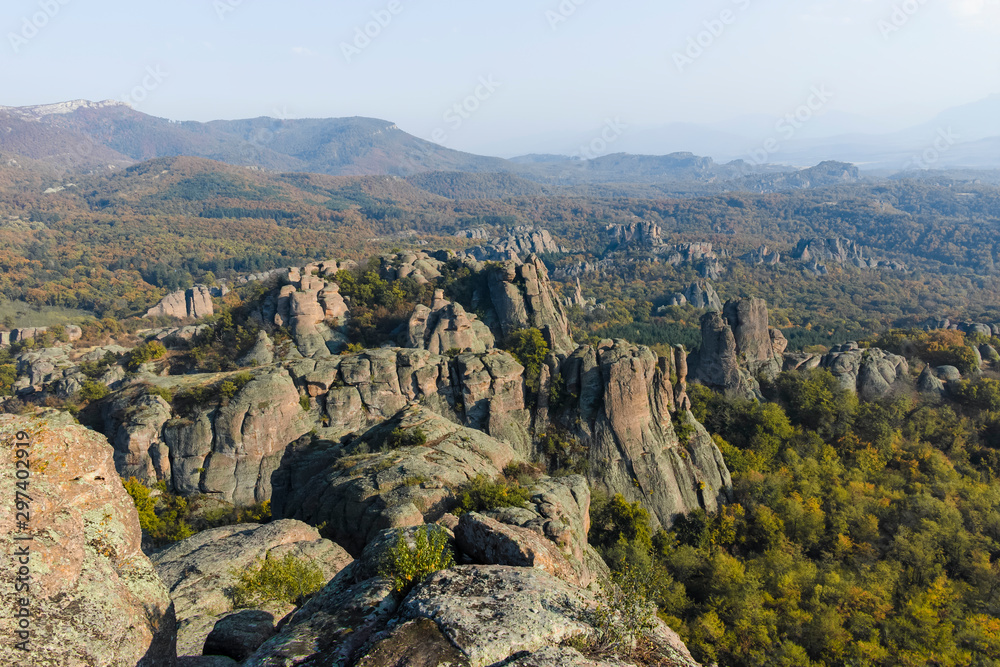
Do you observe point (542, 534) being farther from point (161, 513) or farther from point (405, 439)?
point (161, 513)

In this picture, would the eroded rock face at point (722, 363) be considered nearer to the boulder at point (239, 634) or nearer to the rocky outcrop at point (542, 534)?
the rocky outcrop at point (542, 534)

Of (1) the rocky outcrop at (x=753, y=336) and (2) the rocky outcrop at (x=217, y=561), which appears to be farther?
(1) the rocky outcrop at (x=753, y=336)

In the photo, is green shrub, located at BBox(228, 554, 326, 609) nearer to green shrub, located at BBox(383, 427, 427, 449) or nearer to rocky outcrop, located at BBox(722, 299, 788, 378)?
green shrub, located at BBox(383, 427, 427, 449)

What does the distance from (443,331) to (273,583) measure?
33.1m

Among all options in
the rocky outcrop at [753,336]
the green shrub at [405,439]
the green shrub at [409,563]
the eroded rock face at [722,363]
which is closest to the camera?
the green shrub at [409,563]

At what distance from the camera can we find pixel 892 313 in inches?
5832

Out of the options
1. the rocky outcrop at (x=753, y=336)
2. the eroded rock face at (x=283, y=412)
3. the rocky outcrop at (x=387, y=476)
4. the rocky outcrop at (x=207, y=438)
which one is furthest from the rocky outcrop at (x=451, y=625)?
the rocky outcrop at (x=753, y=336)

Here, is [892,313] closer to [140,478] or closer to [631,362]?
[631,362]

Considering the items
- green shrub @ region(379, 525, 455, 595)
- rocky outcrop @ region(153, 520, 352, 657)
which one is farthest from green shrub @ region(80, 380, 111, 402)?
green shrub @ region(379, 525, 455, 595)

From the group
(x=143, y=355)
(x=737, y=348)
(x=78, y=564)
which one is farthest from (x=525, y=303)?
(x=78, y=564)

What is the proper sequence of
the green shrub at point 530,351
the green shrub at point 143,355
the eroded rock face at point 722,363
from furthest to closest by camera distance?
the eroded rock face at point 722,363 → the green shrub at point 143,355 → the green shrub at point 530,351

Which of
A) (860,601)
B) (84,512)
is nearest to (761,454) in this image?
(860,601)

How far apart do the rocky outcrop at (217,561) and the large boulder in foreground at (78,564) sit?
4.07 m

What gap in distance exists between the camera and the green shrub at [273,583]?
1531cm
